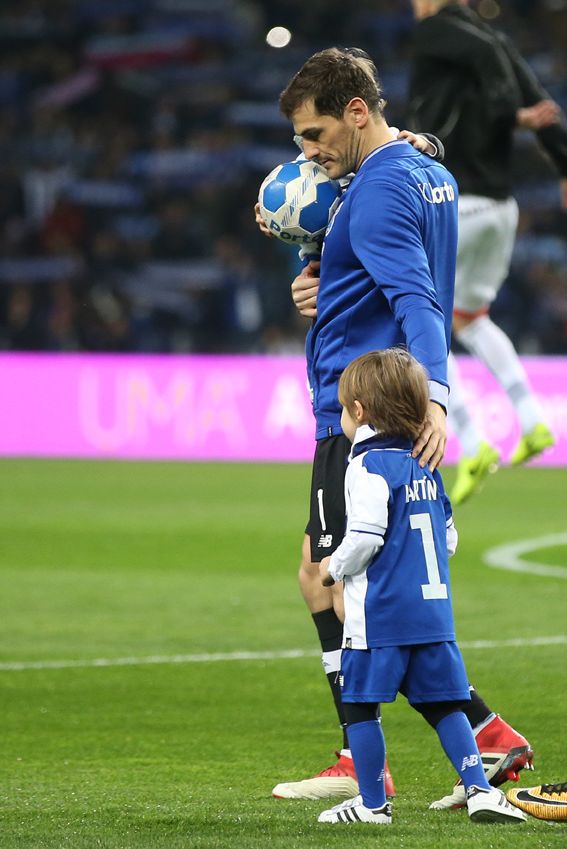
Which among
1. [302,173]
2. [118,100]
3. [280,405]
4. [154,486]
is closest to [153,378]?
[280,405]

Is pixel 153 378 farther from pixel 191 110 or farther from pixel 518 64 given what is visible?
pixel 518 64

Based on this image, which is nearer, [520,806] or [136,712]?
[520,806]

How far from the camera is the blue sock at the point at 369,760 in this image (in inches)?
145

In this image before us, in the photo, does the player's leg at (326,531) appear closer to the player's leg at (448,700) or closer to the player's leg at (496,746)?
the player's leg at (496,746)

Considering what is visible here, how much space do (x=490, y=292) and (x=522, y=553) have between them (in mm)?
3041

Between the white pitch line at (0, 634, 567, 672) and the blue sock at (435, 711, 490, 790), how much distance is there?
292 centimetres

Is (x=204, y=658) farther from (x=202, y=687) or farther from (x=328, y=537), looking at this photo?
(x=328, y=537)

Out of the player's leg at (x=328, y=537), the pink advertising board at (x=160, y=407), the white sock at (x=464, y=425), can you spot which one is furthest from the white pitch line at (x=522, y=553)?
the pink advertising board at (x=160, y=407)

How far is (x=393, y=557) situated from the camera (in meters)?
3.63

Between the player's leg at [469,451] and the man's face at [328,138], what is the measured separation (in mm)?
3462

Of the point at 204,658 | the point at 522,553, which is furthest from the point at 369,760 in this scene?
the point at 522,553

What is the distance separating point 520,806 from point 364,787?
384mm

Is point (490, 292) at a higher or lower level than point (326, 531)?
lower

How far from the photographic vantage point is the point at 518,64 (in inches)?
294
